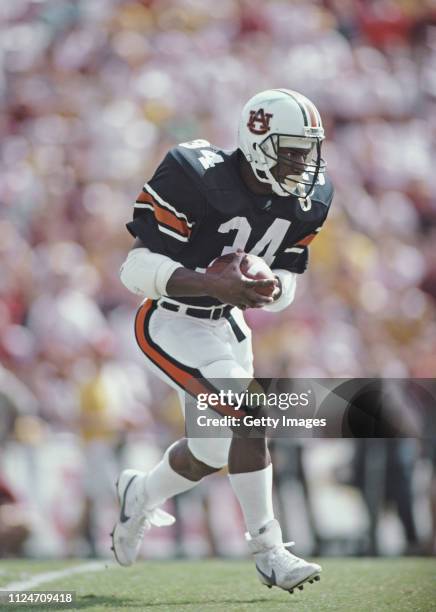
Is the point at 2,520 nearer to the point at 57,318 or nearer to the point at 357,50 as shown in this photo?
the point at 57,318

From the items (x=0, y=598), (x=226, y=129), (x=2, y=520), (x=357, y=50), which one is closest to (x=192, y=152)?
(x=0, y=598)

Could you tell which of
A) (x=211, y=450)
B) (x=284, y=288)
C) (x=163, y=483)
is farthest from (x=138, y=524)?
(x=284, y=288)

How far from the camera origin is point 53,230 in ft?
→ 19.7

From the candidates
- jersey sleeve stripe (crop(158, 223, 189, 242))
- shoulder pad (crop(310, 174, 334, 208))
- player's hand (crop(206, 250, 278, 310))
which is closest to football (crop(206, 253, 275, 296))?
player's hand (crop(206, 250, 278, 310))

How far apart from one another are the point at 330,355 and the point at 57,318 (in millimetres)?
1413

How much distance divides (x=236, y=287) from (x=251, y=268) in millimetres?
110

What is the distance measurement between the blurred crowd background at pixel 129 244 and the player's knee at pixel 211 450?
65.7 inches

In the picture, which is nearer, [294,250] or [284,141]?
[284,141]

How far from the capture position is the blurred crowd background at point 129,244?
4605 mm

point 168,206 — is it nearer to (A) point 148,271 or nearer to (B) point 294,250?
(A) point 148,271

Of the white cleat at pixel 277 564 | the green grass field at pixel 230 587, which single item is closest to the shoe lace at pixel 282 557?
the white cleat at pixel 277 564

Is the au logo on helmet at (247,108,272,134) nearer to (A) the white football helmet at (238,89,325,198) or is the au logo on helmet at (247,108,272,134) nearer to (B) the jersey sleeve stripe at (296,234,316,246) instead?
(A) the white football helmet at (238,89,325,198)

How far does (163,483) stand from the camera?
125 inches

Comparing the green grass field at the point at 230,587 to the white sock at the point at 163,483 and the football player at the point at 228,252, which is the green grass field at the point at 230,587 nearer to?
the football player at the point at 228,252
